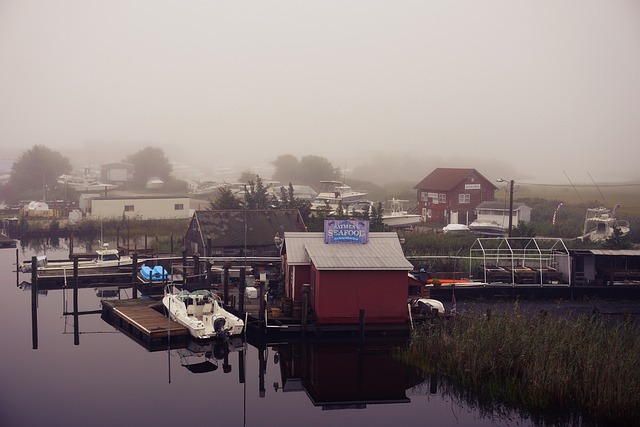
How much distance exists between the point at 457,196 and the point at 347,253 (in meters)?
39.5

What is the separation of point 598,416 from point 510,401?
2.52m

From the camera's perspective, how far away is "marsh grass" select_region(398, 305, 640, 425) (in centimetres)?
2145

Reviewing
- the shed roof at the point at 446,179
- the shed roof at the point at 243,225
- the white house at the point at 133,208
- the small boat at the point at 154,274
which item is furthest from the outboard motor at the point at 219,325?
the shed roof at the point at 446,179

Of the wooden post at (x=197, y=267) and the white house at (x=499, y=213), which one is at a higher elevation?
the white house at (x=499, y=213)

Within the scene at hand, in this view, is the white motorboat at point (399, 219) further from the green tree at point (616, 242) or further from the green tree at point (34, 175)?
the green tree at point (34, 175)

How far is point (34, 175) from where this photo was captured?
107m

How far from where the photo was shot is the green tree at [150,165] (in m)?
117

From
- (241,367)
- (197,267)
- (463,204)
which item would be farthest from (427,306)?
(463,204)

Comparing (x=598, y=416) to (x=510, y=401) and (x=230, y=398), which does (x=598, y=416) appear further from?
(x=230, y=398)

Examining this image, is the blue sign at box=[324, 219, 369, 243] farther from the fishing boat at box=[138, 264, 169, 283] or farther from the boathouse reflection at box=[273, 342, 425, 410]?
the fishing boat at box=[138, 264, 169, 283]

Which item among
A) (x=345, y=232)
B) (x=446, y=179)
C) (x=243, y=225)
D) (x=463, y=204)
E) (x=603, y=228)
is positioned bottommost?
(x=603, y=228)

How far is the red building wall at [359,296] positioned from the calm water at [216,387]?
1.27 m

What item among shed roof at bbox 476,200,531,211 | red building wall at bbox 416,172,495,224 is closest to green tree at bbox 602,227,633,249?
shed roof at bbox 476,200,531,211

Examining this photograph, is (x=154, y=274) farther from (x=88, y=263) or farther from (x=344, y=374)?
(x=344, y=374)
